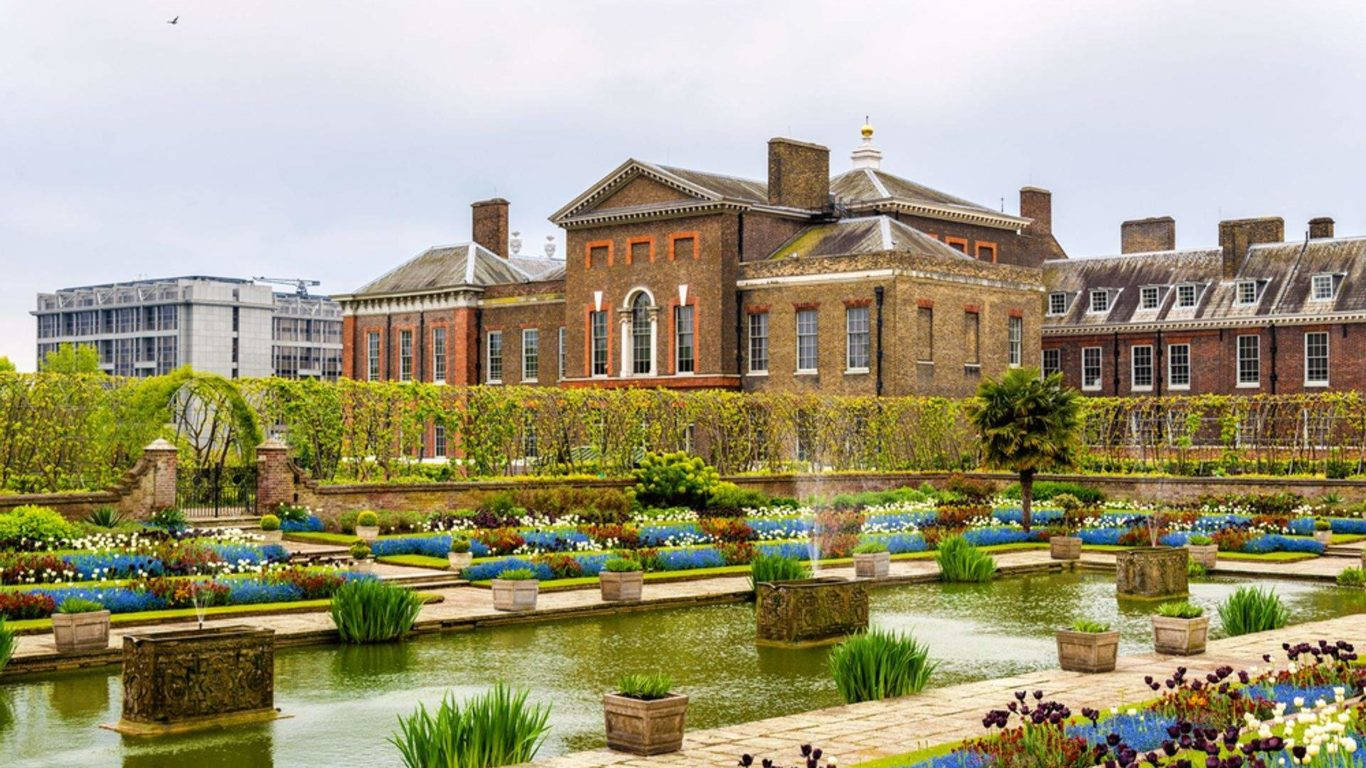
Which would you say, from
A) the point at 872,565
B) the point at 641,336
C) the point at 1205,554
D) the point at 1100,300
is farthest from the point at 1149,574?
the point at 1100,300

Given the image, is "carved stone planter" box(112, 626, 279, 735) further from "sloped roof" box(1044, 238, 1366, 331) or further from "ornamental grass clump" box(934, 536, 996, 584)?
"sloped roof" box(1044, 238, 1366, 331)

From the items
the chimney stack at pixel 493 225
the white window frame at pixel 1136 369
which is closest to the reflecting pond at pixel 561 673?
the white window frame at pixel 1136 369

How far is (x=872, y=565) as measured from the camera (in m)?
24.5

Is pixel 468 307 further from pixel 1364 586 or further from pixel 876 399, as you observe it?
pixel 1364 586

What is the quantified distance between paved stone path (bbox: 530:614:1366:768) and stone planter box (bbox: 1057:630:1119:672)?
0.39 ft

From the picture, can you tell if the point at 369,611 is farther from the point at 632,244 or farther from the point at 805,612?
the point at 632,244

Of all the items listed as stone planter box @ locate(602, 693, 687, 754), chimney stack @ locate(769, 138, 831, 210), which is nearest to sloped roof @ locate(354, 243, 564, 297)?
chimney stack @ locate(769, 138, 831, 210)

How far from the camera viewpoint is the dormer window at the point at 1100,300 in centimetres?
5997

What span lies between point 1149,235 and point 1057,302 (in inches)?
225

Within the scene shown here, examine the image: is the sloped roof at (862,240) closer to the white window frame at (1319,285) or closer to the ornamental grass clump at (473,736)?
the white window frame at (1319,285)

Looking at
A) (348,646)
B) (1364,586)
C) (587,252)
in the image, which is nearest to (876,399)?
(587,252)

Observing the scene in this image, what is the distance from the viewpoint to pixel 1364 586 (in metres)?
23.4

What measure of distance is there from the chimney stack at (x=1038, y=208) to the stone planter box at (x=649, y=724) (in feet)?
184

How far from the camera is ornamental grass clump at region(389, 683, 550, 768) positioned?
1012 cm
